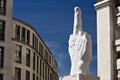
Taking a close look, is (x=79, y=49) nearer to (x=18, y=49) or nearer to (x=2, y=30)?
(x=2, y=30)

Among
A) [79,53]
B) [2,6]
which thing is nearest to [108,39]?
[79,53]

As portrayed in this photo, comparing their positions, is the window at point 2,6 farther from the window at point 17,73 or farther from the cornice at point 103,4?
the cornice at point 103,4

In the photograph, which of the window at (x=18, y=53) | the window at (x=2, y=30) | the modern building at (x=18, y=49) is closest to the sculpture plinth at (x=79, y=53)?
the modern building at (x=18, y=49)

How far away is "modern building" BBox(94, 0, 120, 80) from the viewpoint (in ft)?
105

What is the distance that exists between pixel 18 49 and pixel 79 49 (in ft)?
166

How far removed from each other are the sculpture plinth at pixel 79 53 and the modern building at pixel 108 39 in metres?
8.17

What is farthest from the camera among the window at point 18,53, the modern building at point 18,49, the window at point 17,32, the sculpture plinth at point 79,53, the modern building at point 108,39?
the window at point 17,32

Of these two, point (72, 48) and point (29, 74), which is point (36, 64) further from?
point (72, 48)

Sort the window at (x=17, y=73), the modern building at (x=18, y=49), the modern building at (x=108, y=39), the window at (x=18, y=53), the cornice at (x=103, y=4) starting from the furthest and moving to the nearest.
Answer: the window at (x=18, y=53)
the window at (x=17, y=73)
the modern building at (x=18, y=49)
the cornice at (x=103, y=4)
the modern building at (x=108, y=39)

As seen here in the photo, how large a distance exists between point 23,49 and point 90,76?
52167 mm

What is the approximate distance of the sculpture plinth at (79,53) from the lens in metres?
23.1

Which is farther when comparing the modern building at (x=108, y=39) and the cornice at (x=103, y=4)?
the cornice at (x=103, y=4)

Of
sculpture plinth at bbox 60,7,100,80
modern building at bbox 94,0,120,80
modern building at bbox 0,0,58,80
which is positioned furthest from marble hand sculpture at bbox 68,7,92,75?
modern building at bbox 0,0,58,80

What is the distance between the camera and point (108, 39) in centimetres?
3253
